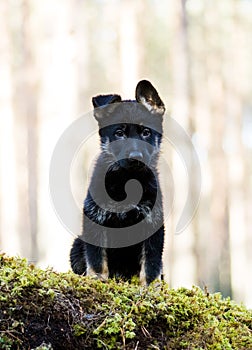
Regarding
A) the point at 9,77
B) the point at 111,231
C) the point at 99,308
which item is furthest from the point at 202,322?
the point at 9,77

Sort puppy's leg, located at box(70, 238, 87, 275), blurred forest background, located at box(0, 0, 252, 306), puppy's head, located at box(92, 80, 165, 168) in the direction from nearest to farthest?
puppy's head, located at box(92, 80, 165, 168), puppy's leg, located at box(70, 238, 87, 275), blurred forest background, located at box(0, 0, 252, 306)

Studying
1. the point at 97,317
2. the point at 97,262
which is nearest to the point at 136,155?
the point at 97,262

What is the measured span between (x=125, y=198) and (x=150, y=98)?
1148mm

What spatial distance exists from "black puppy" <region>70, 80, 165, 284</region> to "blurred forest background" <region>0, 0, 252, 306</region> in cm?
730

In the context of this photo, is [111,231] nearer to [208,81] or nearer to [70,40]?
[70,40]

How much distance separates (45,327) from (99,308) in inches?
17.6

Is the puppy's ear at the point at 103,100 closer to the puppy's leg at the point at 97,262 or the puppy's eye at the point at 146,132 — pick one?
the puppy's eye at the point at 146,132

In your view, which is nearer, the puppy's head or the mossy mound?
the mossy mound

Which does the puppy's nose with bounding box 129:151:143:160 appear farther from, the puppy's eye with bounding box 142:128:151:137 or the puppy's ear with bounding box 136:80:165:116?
the puppy's ear with bounding box 136:80:165:116

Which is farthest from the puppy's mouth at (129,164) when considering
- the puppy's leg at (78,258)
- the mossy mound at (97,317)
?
the mossy mound at (97,317)

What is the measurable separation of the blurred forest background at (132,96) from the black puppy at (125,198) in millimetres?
7302

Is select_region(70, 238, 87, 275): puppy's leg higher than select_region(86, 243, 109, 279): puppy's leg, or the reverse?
select_region(70, 238, 87, 275): puppy's leg

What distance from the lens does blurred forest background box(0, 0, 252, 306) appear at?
14609mm

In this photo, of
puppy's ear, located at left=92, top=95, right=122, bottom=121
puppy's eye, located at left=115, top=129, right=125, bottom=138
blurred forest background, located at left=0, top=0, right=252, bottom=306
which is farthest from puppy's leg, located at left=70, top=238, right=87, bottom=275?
blurred forest background, located at left=0, top=0, right=252, bottom=306
